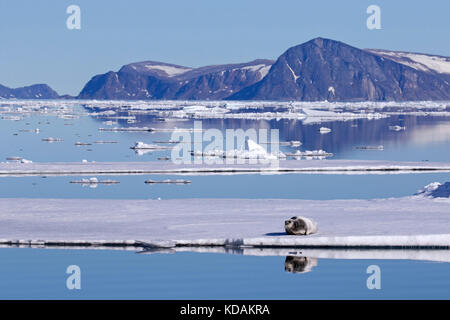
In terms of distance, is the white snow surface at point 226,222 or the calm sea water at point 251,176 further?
the calm sea water at point 251,176

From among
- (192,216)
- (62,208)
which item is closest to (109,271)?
(192,216)

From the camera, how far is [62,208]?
68.9 feet

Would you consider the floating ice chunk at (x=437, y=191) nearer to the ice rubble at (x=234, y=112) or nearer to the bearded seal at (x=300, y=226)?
the bearded seal at (x=300, y=226)

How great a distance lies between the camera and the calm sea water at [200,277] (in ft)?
44.7

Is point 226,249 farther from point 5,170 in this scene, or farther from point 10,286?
point 5,170

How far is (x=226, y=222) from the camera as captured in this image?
1856 centimetres

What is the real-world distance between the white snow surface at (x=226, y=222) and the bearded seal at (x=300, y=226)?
0.21 m

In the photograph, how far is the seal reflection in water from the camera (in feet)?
49.1

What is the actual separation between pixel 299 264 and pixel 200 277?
70.6 inches
